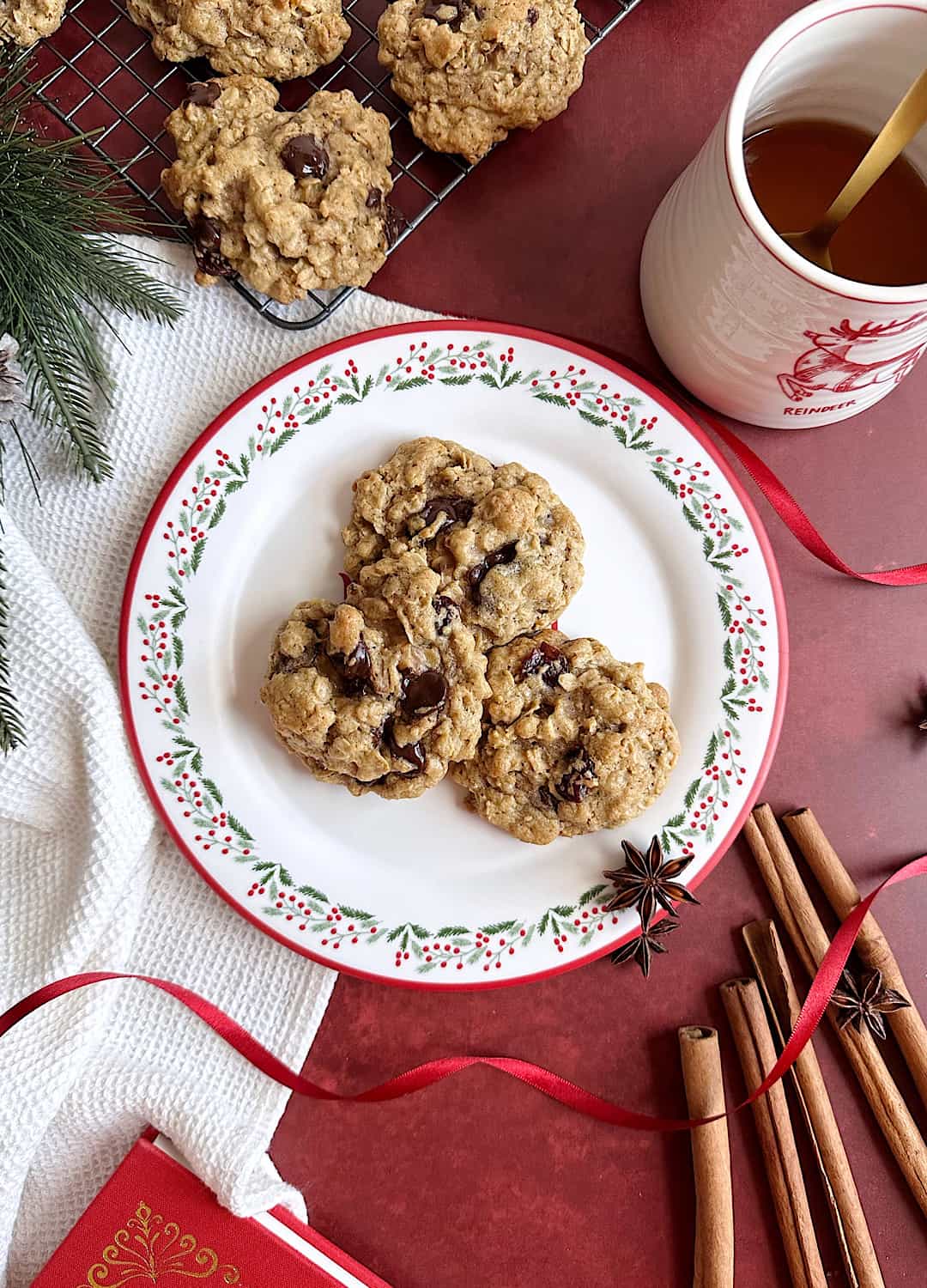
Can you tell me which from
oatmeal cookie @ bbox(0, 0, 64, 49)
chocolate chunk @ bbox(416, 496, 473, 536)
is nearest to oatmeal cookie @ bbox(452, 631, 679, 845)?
chocolate chunk @ bbox(416, 496, 473, 536)

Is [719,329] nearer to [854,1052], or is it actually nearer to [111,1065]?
[854,1052]

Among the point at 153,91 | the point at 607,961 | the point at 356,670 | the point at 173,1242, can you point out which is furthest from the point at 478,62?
the point at 173,1242

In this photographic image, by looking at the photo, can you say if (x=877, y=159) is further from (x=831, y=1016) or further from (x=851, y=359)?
(x=831, y=1016)

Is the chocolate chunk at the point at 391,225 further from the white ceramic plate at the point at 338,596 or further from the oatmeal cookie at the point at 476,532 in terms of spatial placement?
the oatmeal cookie at the point at 476,532

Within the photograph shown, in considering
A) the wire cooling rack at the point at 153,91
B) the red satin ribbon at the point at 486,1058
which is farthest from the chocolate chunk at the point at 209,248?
the red satin ribbon at the point at 486,1058

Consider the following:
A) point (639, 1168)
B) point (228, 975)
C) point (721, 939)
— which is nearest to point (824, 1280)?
point (639, 1168)

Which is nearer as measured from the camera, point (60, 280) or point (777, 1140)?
point (60, 280)

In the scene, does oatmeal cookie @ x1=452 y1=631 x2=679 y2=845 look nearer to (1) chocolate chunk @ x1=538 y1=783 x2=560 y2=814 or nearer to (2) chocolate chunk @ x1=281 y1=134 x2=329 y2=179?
(1) chocolate chunk @ x1=538 y1=783 x2=560 y2=814
